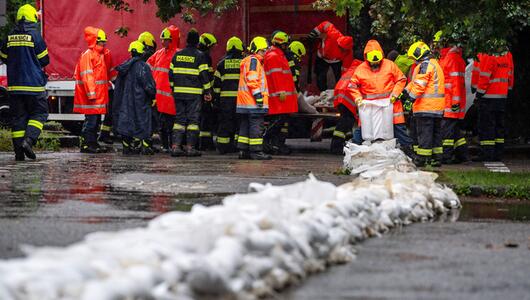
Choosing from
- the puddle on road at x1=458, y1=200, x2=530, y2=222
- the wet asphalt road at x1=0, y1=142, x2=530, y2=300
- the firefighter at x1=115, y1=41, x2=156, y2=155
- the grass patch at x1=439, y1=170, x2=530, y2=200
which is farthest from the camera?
the firefighter at x1=115, y1=41, x2=156, y2=155

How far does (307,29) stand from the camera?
19.5m

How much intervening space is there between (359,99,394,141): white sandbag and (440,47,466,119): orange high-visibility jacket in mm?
888

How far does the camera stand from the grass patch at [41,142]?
17781mm

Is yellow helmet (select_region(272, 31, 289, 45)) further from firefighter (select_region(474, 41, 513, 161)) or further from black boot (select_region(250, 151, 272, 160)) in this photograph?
firefighter (select_region(474, 41, 513, 161))

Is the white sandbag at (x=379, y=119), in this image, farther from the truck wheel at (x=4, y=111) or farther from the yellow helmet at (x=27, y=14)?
the truck wheel at (x=4, y=111)

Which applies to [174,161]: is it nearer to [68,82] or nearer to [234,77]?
[234,77]

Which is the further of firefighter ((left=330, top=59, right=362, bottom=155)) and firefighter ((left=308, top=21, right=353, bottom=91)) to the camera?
firefighter ((left=308, top=21, right=353, bottom=91))

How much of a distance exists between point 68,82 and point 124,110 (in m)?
3.92

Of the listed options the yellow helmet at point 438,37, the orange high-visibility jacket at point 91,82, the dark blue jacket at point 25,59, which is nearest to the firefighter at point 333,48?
the yellow helmet at point 438,37

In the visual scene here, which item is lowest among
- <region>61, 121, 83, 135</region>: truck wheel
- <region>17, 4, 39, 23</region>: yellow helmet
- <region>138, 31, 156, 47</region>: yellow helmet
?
<region>61, 121, 83, 135</region>: truck wheel

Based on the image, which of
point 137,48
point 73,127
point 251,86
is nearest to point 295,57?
point 251,86

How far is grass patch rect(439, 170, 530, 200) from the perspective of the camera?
11273 mm

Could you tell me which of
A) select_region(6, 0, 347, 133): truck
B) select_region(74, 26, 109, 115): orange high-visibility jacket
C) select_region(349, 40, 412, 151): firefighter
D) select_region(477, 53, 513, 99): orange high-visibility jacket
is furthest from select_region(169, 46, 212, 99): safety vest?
select_region(477, 53, 513, 99): orange high-visibility jacket

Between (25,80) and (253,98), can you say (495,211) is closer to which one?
(253,98)
